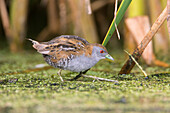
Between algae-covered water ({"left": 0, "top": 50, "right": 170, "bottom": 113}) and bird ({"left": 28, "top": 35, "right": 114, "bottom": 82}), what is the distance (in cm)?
16

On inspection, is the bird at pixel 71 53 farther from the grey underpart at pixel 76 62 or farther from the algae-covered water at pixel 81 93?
the algae-covered water at pixel 81 93

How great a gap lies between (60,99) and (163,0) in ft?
8.97

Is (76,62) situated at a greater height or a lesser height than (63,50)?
lesser

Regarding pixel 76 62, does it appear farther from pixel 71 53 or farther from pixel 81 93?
pixel 81 93

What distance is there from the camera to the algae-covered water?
187cm

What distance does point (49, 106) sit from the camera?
1901mm

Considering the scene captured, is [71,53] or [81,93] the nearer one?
[81,93]

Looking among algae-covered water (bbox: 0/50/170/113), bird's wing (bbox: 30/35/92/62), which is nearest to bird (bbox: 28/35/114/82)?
bird's wing (bbox: 30/35/92/62)

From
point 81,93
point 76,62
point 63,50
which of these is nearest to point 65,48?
point 63,50

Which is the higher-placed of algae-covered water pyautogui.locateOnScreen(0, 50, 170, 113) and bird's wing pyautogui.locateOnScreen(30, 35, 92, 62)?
bird's wing pyautogui.locateOnScreen(30, 35, 92, 62)

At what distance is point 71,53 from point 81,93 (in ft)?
1.83

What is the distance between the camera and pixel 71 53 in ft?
8.83

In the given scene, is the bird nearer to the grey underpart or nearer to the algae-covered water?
Answer: the grey underpart

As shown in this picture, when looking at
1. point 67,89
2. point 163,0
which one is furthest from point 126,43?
point 67,89
